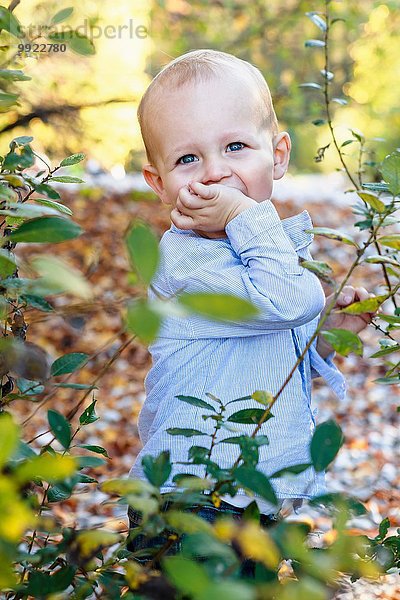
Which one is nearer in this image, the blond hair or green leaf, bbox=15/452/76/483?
green leaf, bbox=15/452/76/483

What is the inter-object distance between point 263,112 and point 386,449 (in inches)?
105

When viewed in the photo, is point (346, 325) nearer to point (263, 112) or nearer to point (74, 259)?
point (263, 112)

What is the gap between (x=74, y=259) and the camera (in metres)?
6.16

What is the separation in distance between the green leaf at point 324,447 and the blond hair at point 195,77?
1.02 m

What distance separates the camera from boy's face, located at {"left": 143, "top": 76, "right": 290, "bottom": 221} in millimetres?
1686

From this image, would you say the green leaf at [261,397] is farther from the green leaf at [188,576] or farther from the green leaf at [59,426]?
the green leaf at [188,576]

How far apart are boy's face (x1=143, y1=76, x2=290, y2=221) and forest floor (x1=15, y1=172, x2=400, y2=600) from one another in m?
0.17

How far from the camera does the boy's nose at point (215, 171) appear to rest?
1.67m

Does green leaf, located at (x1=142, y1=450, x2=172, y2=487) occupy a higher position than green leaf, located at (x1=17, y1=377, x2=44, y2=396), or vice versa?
green leaf, located at (x1=142, y1=450, x2=172, y2=487)

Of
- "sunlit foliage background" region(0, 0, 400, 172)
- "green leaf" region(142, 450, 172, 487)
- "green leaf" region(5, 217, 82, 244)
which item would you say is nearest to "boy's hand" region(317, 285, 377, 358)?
"green leaf" region(142, 450, 172, 487)

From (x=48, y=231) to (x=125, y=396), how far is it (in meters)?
3.89

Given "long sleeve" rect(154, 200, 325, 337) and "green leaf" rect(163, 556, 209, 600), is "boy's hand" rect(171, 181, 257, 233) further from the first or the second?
"green leaf" rect(163, 556, 209, 600)

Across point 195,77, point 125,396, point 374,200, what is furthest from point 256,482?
point 125,396

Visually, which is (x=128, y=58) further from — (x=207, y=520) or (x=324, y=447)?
(x=324, y=447)
